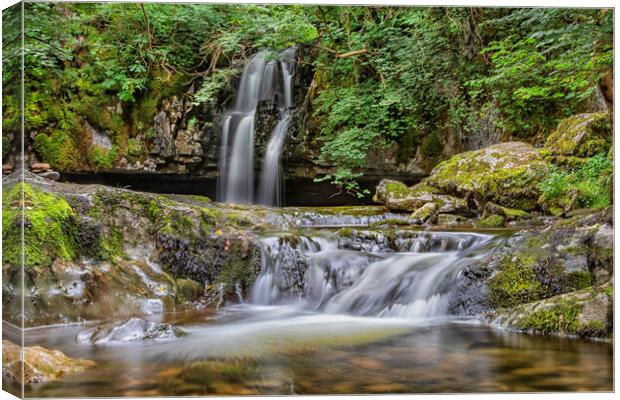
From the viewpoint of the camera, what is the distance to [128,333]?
3.29 metres

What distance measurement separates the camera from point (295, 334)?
11.7 ft

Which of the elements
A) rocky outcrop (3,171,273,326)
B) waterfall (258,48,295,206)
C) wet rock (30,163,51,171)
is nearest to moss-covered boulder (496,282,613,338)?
rocky outcrop (3,171,273,326)

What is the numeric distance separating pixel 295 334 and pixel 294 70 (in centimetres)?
402

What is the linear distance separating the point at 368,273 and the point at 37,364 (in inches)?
111

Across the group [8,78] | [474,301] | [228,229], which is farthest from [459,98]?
[8,78]

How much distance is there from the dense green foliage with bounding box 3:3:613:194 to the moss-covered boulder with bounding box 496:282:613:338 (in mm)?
1390

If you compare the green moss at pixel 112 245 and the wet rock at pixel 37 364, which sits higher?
the green moss at pixel 112 245

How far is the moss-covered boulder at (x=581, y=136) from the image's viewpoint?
4.15 metres

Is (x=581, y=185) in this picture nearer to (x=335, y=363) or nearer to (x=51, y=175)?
(x=335, y=363)

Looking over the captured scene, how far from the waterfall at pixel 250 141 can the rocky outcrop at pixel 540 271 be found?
3.32m

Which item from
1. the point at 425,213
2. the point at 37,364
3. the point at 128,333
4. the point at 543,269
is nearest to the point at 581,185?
the point at 543,269

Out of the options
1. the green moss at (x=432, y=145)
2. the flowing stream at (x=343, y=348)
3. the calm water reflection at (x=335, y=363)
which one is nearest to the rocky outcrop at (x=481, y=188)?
the green moss at (x=432, y=145)

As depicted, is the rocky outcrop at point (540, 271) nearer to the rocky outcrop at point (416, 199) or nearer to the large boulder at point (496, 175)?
the large boulder at point (496, 175)

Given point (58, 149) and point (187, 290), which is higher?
point (58, 149)
